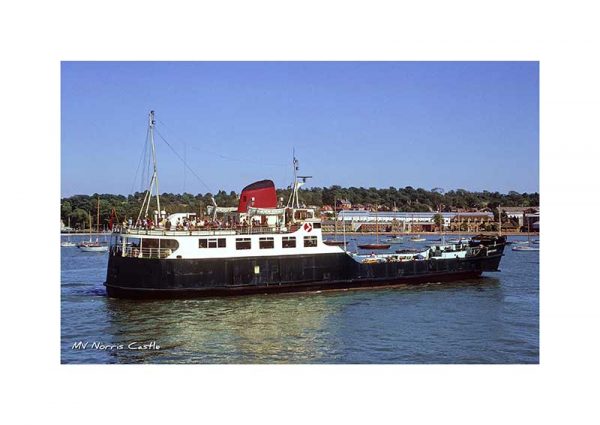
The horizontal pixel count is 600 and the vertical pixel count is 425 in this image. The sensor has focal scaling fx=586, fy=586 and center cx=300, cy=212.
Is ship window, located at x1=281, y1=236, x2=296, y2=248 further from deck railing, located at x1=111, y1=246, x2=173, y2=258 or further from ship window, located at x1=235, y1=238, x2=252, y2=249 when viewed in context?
deck railing, located at x1=111, y1=246, x2=173, y2=258

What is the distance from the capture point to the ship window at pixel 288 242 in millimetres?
23266

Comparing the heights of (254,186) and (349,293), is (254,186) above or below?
above

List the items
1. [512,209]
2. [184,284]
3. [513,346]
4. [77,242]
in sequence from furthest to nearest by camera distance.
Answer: [77,242], [512,209], [184,284], [513,346]

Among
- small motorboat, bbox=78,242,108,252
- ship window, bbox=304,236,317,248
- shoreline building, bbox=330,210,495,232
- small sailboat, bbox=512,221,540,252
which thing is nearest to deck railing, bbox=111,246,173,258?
ship window, bbox=304,236,317,248

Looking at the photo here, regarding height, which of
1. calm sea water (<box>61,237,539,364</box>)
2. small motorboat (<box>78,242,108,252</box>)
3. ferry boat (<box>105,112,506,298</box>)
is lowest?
calm sea water (<box>61,237,539,364</box>)

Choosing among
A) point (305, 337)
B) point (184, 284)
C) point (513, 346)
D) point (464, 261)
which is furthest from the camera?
point (464, 261)

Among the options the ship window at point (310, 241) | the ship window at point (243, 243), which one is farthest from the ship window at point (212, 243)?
the ship window at point (310, 241)

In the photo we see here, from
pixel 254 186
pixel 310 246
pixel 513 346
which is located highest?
pixel 254 186

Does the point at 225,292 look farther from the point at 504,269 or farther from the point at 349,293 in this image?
the point at 504,269

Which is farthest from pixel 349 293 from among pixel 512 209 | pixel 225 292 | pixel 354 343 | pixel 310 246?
pixel 512 209

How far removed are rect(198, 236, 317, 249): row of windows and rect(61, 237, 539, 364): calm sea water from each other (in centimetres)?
201

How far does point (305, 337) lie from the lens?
16.6 meters

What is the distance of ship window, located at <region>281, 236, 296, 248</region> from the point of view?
23266 millimetres

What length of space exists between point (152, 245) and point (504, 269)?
65.7 feet
